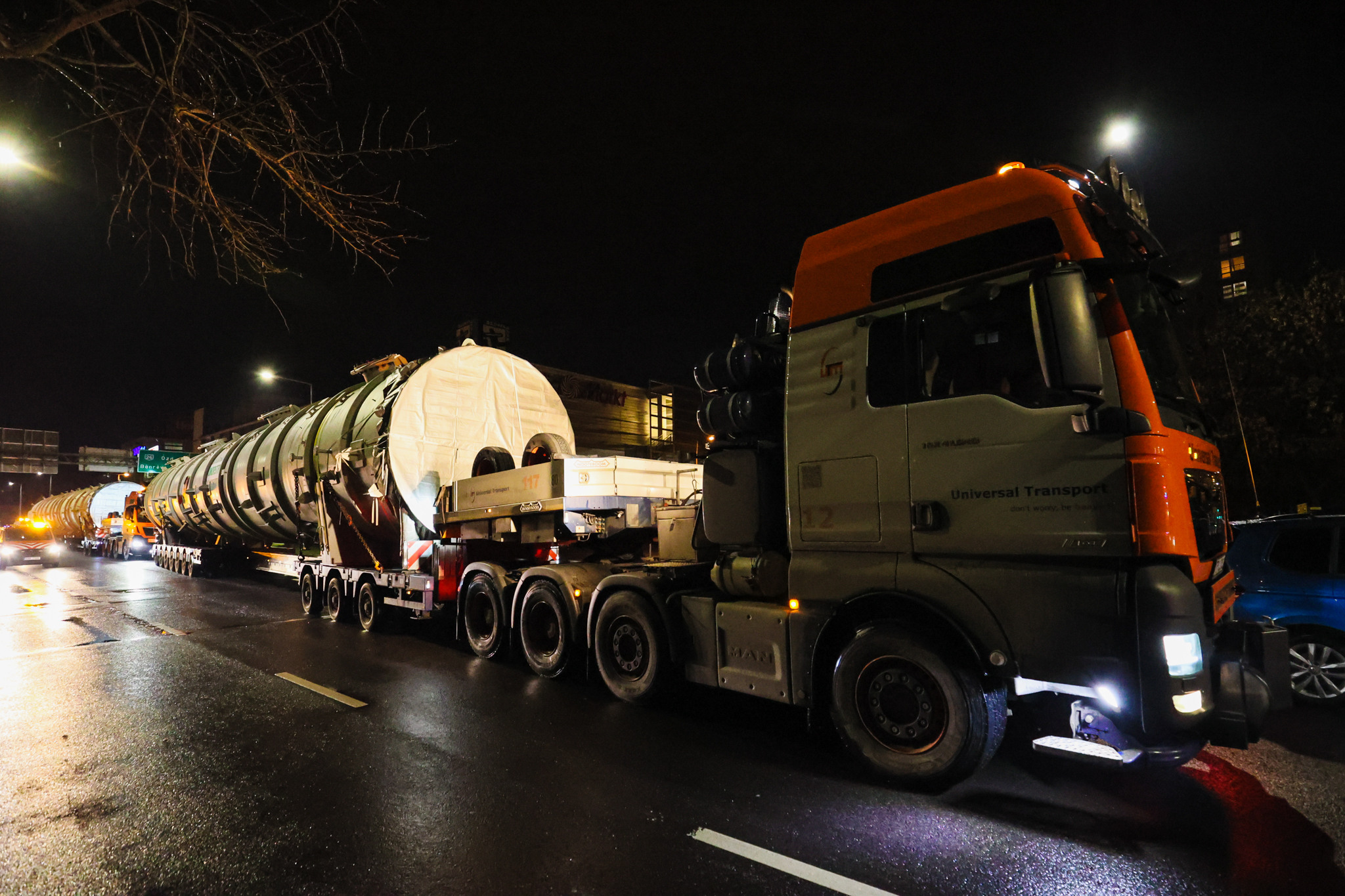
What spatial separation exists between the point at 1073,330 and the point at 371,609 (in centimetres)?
967

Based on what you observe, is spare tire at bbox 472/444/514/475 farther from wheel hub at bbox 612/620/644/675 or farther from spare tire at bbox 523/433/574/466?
wheel hub at bbox 612/620/644/675

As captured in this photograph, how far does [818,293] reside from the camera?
192 inches

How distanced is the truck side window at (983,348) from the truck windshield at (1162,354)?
0.53m

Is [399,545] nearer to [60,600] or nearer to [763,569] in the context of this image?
[763,569]

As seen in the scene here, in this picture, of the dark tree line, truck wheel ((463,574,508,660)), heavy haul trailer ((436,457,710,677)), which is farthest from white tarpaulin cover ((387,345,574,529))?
the dark tree line

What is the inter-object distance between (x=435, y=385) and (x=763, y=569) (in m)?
6.79

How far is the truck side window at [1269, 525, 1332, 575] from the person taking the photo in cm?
577

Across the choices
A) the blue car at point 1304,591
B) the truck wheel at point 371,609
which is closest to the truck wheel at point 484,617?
the truck wheel at point 371,609

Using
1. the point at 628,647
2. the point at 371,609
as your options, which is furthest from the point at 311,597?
the point at 628,647

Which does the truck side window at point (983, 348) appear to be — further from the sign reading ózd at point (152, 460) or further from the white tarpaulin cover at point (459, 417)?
the sign reading ózd at point (152, 460)

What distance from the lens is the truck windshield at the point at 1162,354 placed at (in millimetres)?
3848

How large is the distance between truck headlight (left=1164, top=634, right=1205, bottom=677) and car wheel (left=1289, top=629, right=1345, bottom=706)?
3.28m

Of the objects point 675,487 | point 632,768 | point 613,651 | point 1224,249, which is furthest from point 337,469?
point 1224,249

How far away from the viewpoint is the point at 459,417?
10383 millimetres
